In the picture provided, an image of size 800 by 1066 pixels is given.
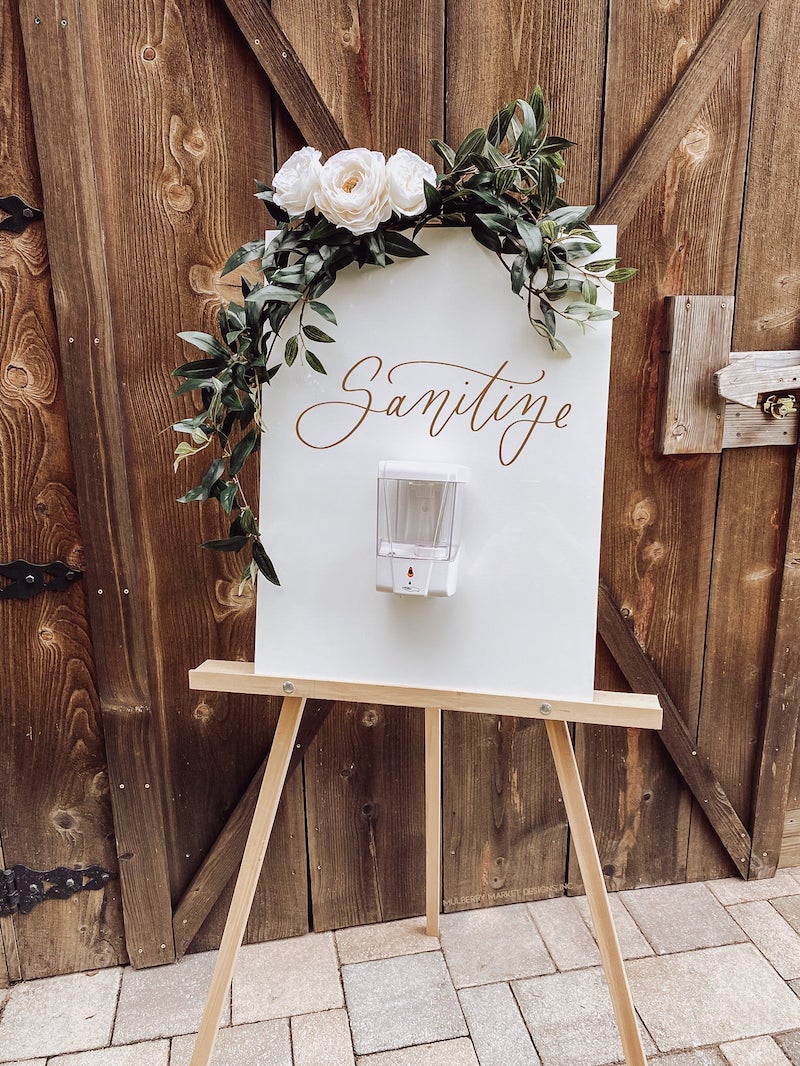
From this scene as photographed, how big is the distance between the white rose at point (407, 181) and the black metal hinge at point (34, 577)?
969 mm

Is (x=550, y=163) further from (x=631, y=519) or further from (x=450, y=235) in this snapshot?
(x=631, y=519)

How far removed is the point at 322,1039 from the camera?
1.44 m

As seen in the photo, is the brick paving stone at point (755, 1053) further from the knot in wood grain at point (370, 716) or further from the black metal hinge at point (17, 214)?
the black metal hinge at point (17, 214)

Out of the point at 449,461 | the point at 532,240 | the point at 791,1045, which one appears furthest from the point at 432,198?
the point at 791,1045

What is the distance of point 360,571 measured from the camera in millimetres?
1163

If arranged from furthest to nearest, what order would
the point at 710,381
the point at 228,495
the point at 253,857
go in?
the point at 710,381 → the point at 253,857 → the point at 228,495

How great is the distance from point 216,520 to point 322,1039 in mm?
1081

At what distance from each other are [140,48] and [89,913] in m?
1.80

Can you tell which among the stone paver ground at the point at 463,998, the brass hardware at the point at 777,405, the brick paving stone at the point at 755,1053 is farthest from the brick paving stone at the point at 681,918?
the brass hardware at the point at 777,405

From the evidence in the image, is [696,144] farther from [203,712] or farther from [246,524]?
[203,712]

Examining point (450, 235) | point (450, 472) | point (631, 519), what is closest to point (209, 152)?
point (450, 235)

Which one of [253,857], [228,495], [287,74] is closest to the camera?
[228,495]

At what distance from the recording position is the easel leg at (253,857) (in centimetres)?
121

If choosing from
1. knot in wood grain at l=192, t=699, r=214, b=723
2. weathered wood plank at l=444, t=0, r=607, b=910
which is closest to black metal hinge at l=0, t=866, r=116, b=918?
knot in wood grain at l=192, t=699, r=214, b=723
